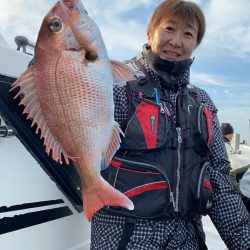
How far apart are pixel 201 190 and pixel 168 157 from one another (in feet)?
0.87

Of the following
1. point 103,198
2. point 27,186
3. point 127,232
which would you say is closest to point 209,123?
point 127,232

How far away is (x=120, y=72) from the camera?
184cm

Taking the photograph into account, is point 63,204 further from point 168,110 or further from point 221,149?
point 221,149

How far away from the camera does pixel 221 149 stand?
2689 millimetres

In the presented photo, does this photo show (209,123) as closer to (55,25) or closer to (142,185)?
(142,185)

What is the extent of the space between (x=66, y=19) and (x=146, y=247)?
1210mm

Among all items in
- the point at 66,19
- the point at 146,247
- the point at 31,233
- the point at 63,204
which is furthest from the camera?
the point at 63,204

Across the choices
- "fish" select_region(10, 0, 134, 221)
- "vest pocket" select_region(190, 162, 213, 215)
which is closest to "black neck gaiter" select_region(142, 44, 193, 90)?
"vest pocket" select_region(190, 162, 213, 215)

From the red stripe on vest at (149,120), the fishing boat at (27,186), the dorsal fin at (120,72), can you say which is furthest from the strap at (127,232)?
the dorsal fin at (120,72)

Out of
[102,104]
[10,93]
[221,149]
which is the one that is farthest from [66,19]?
[221,149]

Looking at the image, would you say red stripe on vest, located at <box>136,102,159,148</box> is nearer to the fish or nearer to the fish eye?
the fish

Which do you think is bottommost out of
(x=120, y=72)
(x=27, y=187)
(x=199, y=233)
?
(x=199, y=233)

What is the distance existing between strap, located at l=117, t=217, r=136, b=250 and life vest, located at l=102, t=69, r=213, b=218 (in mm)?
39

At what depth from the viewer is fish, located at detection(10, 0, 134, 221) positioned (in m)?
1.65
